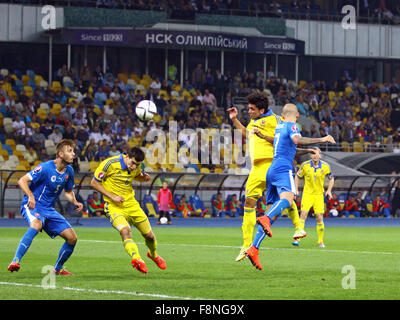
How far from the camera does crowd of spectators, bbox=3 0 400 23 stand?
150 ft

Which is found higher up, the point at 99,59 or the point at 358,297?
the point at 99,59

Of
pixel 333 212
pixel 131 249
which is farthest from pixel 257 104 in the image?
pixel 333 212

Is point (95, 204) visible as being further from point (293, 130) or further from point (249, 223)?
point (293, 130)

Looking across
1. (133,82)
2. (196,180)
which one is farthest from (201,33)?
(196,180)

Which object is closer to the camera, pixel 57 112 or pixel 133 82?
pixel 57 112

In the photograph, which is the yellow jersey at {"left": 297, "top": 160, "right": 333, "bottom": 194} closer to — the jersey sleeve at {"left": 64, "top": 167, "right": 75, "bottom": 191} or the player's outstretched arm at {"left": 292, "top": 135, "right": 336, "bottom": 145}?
the player's outstretched arm at {"left": 292, "top": 135, "right": 336, "bottom": 145}

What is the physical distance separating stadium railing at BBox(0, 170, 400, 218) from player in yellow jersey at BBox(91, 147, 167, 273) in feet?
63.6

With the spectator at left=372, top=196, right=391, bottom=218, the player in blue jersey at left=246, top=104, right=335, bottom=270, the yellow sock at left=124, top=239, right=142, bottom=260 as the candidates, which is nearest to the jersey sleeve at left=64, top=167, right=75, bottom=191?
the yellow sock at left=124, top=239, right=142, bottom=260

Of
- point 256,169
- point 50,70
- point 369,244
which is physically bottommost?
point 369,244

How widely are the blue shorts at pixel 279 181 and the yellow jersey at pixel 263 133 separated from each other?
1.03 metres

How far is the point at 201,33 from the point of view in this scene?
149ft

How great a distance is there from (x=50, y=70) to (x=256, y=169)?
31.4 meters

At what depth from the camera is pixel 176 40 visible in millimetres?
44906
